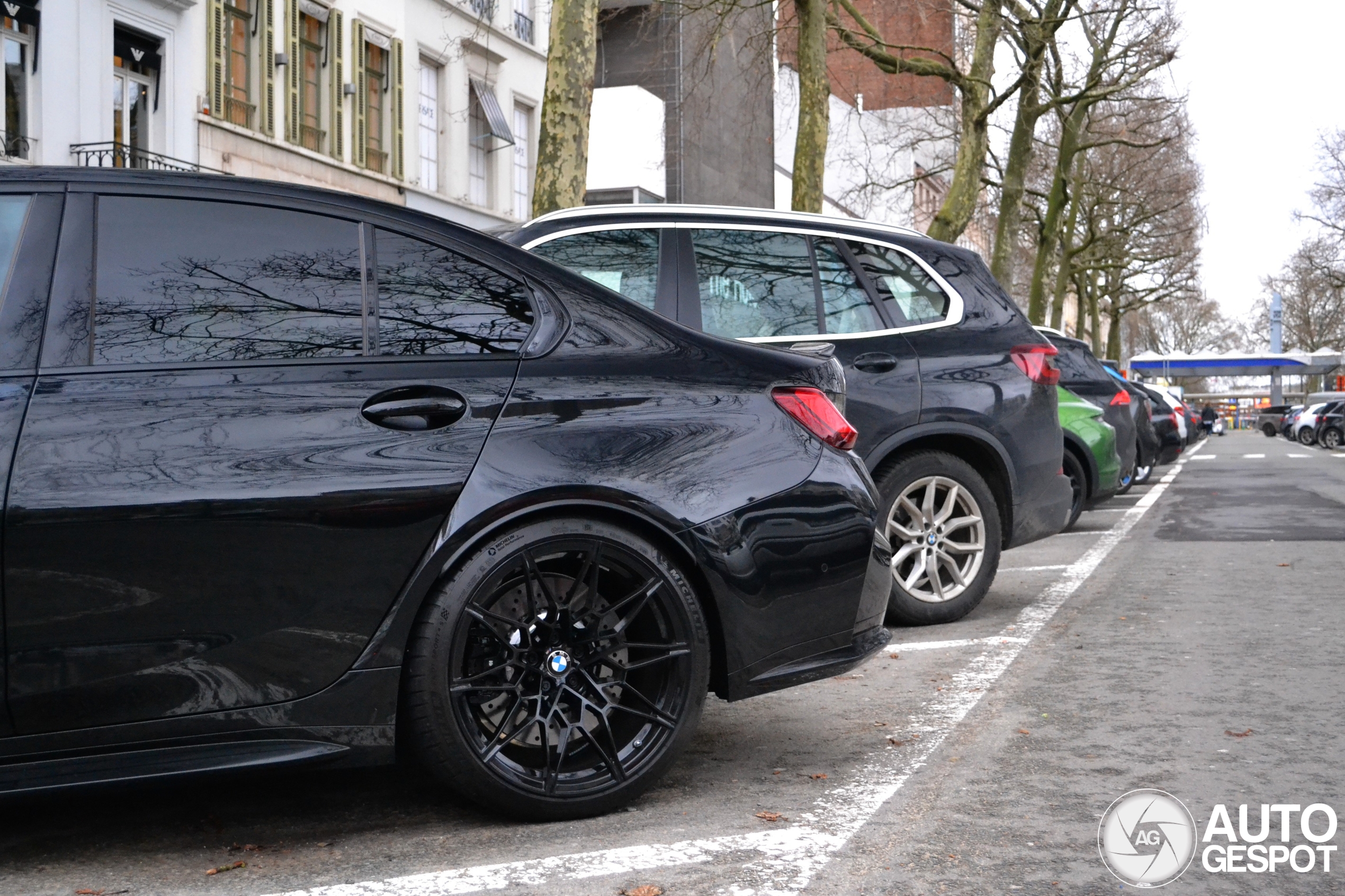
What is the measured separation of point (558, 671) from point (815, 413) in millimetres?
1085

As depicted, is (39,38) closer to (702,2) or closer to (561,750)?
(702,2)

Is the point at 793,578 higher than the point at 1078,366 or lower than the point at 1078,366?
lower

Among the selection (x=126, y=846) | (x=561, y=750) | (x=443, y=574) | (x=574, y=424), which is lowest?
(x=126, y=846)

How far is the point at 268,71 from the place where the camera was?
73.9 ft

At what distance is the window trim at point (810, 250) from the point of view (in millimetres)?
6793

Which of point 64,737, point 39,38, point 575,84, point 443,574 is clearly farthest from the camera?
point 39,38

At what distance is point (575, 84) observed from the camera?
12938mm

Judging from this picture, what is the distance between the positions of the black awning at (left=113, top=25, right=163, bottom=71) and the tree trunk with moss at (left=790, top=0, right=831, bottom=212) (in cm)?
859

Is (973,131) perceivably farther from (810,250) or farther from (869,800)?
(869,800)

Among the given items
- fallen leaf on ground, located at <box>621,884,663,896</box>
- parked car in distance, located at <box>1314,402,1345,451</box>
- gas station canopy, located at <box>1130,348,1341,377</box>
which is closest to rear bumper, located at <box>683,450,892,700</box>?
fallen leaf on ground, located at <box>621,884,663,896</box>

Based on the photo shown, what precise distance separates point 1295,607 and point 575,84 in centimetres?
748

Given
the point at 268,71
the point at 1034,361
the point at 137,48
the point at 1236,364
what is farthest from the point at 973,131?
the point at 1236,364

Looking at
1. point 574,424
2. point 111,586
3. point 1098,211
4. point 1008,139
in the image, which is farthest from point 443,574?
point 1098,211

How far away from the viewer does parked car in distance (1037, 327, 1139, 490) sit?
1389 cm
